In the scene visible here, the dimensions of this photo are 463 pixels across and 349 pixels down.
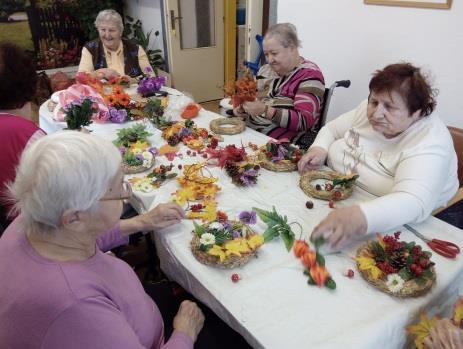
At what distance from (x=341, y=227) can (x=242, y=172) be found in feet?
1.91

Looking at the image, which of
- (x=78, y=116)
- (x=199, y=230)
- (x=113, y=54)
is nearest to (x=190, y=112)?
(x=78, y=116)

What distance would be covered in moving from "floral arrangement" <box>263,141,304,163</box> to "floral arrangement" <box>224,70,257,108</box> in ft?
1.48

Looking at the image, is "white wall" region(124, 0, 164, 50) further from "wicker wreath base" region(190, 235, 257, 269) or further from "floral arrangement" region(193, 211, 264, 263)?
"wicker wreath base" region(190, 235, 257, 269)

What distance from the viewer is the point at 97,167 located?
83 centimetres

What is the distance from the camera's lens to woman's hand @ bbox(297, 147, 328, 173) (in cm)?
170

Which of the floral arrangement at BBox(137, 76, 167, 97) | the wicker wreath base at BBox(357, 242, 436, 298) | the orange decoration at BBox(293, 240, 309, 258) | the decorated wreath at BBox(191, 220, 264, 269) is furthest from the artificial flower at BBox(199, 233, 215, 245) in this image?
the floral arrangement at BBox(137, 76, 167, 97)

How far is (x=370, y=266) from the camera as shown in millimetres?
1080

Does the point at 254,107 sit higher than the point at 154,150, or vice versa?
the point at 254,107

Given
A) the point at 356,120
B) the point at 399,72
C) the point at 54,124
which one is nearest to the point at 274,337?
the point at 399,72

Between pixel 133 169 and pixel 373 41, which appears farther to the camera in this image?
pixel 373 41

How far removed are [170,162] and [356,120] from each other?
98cm

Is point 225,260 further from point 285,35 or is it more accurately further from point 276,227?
point 285,35

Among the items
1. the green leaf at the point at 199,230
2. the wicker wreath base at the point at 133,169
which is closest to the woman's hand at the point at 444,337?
the green leaf at the point at 199,230

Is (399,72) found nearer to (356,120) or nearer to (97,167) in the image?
(356,120)
